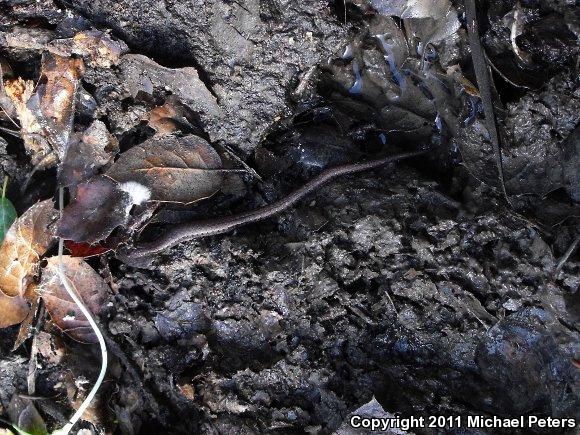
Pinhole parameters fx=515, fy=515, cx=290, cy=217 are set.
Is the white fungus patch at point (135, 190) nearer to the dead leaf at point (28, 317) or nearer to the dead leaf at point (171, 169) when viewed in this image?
the dead leaf at point (171, 169)

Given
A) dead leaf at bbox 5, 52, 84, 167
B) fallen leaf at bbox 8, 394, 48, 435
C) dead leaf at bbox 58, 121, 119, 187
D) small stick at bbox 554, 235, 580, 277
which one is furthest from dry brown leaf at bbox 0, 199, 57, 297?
small stick at bbox 554, 235, 580, 277

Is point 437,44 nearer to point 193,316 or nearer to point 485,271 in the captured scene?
point 485,271

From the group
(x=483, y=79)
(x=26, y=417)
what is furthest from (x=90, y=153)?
(x=483, y=79)

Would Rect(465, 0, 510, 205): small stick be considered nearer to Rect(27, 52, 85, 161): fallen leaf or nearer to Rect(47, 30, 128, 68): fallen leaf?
Rect(47, 30, 128, 68): fallen leaf

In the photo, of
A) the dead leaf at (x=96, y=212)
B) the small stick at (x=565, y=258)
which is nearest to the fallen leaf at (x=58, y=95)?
the dead leaf at (x=96, y=212)

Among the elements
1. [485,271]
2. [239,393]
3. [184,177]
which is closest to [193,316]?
[239,393]

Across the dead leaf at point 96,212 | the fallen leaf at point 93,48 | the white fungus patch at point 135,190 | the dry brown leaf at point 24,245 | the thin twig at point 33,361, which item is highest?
the fallen leaf at point 93,48
